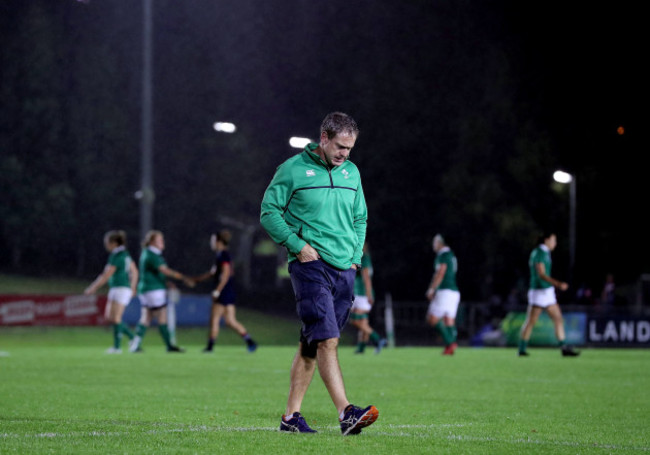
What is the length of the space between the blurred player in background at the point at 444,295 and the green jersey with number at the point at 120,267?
19.7 feet

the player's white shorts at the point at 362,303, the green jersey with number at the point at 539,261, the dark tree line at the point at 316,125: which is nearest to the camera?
the green jersey with number at the point at 539,261

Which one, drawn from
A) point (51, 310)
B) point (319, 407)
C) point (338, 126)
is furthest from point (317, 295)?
point (51, 310)

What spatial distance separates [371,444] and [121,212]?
7046cm

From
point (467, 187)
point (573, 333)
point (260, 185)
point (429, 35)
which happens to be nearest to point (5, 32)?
point (260, 185)

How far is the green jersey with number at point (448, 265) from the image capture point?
22.3 metres

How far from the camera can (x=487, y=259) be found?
188 ft

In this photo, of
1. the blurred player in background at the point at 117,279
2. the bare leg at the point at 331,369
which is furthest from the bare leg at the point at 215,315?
the bare leg at the point at 331,369

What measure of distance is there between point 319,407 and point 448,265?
12.5m

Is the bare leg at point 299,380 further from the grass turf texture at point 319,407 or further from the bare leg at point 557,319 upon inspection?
the bare leg at point 557,319

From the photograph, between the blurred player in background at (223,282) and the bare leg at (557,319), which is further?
the blurred player in background at (223,282)

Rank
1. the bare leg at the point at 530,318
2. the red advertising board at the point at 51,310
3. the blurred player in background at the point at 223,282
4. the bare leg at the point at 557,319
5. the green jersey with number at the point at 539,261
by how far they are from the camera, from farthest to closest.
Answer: the red advertising board at the point at 51,310
the blurred player in background at the point at 223,282
the bare leg at the point at 530,318
the green jersey with number at the point at 539,261
the bare leg at the point at 557,319

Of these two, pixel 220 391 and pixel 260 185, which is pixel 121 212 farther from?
pixel 220 391

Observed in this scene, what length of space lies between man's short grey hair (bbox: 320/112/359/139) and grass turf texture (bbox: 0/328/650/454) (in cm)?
199

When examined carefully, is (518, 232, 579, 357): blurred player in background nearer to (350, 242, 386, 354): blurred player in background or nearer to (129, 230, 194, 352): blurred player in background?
(350, 242, 386, 354): blurred player in background
